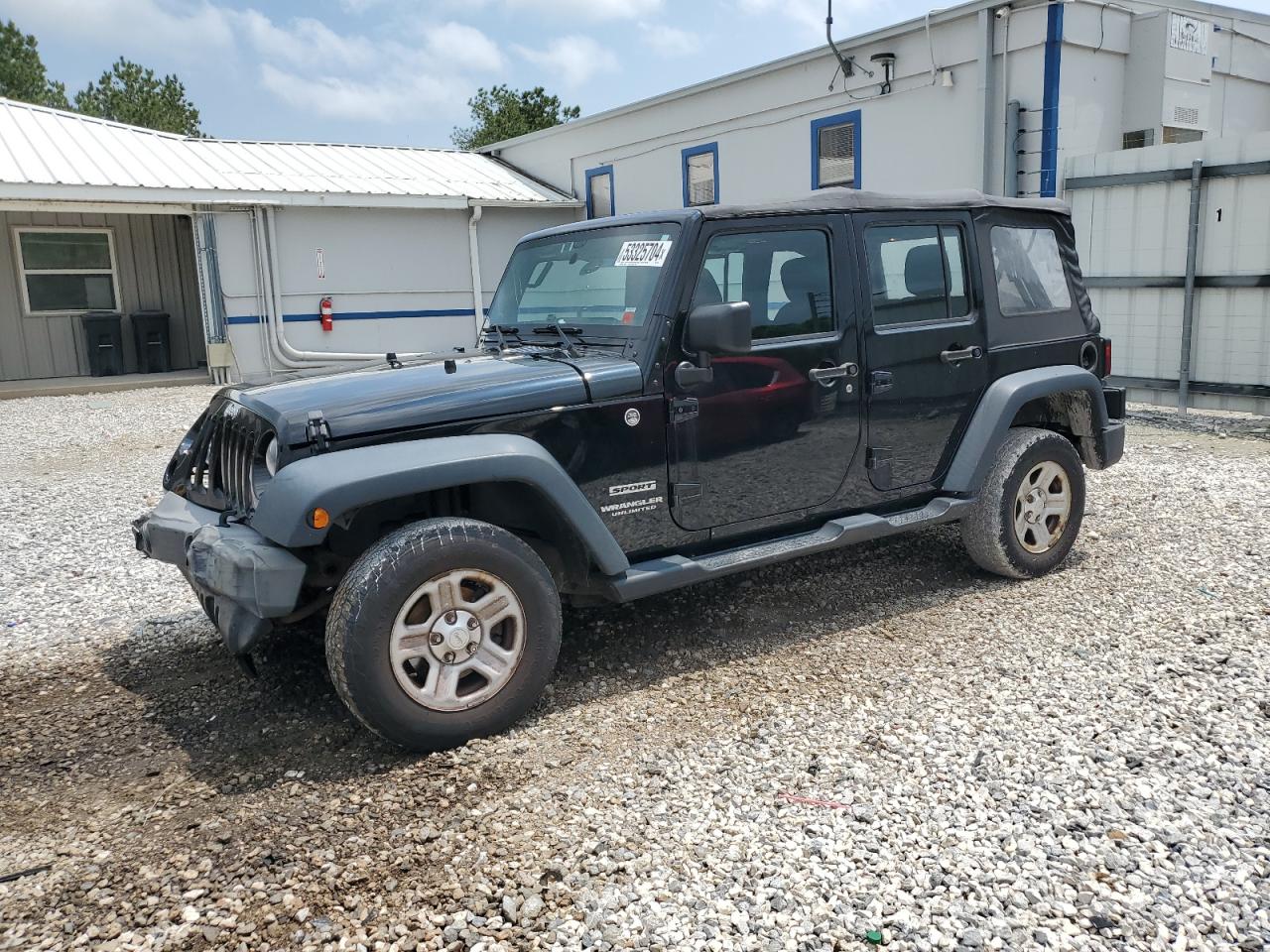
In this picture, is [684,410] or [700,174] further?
[700,174]

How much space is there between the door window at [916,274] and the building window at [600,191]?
13932 mm

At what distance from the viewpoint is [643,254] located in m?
4.20

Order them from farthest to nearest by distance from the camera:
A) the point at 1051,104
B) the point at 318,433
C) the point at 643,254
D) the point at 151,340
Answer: the point at 151,340
the point at 1051,104
the point at 643,254
the point at 318,433

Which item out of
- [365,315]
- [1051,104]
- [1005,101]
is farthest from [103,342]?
[1051,104]

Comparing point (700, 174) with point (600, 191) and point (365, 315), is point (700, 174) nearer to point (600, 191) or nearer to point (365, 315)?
point (600, 191)

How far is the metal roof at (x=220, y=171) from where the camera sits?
47.8 feet

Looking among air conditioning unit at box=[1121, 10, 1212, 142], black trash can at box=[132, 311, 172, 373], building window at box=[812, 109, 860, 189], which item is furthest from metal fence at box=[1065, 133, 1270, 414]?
black trash can at box=[132, 311, 172, 373]

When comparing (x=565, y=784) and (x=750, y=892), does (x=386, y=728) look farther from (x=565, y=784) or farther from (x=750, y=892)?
(x=750, y=892)

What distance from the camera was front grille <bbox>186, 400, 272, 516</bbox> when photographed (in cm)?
370

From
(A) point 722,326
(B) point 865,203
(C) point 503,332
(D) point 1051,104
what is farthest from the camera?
(D) point 1051,104

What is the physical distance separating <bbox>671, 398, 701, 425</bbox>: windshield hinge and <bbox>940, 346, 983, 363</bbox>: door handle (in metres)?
1.47

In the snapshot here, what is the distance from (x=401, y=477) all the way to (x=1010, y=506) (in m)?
3.17

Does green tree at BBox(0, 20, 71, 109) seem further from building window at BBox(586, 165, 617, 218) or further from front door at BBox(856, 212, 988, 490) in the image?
front door at BBox(856, 212, 988, 490)

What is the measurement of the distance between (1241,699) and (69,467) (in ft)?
31.1
